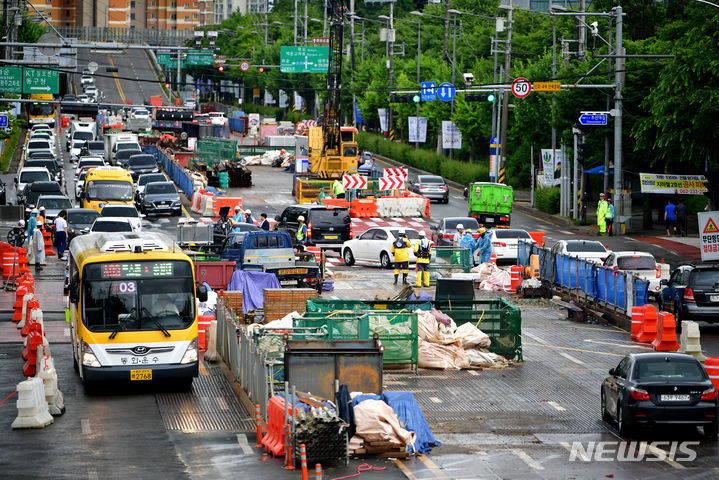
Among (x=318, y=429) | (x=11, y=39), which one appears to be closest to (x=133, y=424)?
(x=318, y=429)

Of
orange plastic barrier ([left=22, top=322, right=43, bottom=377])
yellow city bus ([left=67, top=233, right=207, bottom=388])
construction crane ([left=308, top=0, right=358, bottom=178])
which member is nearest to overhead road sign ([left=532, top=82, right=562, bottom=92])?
construction crane ([left=308, top=0, right=358, bottom=178])

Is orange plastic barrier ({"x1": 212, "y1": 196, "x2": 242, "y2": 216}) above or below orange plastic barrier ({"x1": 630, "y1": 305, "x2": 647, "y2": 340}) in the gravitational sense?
above

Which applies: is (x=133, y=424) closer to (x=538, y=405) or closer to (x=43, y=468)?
(x=43, y=468)

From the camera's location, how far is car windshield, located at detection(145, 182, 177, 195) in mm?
57844

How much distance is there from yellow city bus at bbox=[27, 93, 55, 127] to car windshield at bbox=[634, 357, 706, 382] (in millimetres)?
86104

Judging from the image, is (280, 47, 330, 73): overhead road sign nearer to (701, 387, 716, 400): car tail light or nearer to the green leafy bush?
the green leafy bush

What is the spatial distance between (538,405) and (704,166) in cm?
3289

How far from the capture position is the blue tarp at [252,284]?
31.1 m

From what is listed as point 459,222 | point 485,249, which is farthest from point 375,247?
point 459,222

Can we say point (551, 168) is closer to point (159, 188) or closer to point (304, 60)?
point (159, 188)

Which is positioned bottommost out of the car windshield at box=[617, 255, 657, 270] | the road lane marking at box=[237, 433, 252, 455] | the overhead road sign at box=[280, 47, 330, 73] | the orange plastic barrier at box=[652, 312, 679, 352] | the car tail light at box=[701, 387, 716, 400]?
the road lane marking at box=[237, 433, 252, 455]

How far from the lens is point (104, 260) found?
21.7 m

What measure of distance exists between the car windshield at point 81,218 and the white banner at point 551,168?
26.6m

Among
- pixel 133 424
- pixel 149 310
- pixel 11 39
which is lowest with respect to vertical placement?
pixel 133 424
